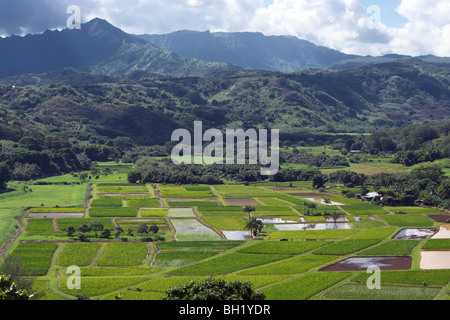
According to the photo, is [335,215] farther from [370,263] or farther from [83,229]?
[83,229]

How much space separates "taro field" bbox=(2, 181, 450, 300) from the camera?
44906 mm

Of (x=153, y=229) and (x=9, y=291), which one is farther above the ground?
(x=9, y=291)

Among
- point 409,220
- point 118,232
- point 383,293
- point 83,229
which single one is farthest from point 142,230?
point 409,220

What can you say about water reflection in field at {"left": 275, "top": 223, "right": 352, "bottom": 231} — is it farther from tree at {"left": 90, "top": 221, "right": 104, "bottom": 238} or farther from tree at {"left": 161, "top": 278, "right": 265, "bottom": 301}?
tree at {"left": 161, "top": 278, "right": 265, "bottom": 301}

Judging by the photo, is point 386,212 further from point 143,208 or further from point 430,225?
point 143,208

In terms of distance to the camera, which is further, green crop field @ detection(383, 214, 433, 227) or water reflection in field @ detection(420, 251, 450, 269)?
green crop field @ detection(383, 214, 433, 227)

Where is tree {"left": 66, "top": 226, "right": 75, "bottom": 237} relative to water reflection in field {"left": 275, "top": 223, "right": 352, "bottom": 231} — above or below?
Result: above

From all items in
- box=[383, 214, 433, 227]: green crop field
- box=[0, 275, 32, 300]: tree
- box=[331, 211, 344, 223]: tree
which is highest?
box=[0, 275, 32, 300]: tree

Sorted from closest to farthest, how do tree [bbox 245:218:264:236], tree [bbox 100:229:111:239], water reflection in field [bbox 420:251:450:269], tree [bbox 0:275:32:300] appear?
1. tree [bbox 0:275:32:300]
2. water reflection in field [bbox 420:251:450:269]
3. tree [bbox 100:229:111:239]
4. tree [bbox 245:218:264:236]

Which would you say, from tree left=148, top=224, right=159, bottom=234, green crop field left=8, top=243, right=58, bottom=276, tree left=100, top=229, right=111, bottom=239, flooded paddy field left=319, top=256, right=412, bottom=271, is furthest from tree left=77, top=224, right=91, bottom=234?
flooded paddy field left=319, top=256, right=412, bottom=271

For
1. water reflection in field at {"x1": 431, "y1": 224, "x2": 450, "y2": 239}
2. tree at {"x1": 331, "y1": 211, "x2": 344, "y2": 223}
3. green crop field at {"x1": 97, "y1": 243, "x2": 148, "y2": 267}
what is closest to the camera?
green crop field at {"x1": 97, "y1": 243, "x2": 148, "y2": 267}

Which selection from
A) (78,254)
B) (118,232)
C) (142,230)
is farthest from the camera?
(142,230)

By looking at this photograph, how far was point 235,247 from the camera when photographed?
59.1 meters

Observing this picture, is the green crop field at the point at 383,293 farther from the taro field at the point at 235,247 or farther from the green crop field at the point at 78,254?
the green crop field at the point at 78,254
